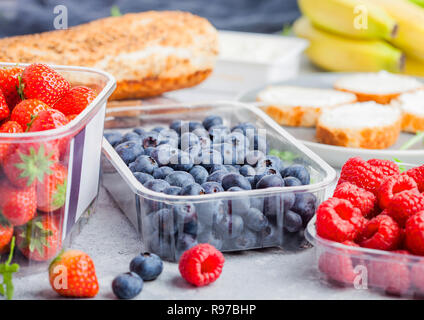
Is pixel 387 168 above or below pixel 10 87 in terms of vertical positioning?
below

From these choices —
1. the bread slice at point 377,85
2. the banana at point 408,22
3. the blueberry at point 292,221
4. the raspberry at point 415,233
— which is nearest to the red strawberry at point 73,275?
the blueberry at point 292,221

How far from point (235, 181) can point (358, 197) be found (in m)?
0.21

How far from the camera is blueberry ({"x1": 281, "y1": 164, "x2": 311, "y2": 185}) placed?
113cm

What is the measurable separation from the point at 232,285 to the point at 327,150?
0.60 meters

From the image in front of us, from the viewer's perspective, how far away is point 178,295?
3.17 ft

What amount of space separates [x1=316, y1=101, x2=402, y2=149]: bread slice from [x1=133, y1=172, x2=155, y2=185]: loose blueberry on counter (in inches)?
26.7

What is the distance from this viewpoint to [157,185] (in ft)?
3.48

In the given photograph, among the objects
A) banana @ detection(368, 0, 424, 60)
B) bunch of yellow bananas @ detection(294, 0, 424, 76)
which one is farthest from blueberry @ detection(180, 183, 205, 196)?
banana @ detection(368, 0, 424, 60)

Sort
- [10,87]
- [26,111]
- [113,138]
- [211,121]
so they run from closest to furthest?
[26,111] → [10,87] → [113,138] → [211,121]

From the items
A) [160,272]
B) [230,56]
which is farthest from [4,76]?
[230,56]

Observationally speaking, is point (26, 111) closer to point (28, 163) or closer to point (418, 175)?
point (28, 163)

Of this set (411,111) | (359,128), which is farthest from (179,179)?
(411,111)

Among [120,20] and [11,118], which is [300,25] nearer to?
[120,20]

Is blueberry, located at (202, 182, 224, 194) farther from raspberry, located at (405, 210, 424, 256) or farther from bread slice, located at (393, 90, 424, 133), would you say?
bread slice, located at (393, 90, 424, 133)
